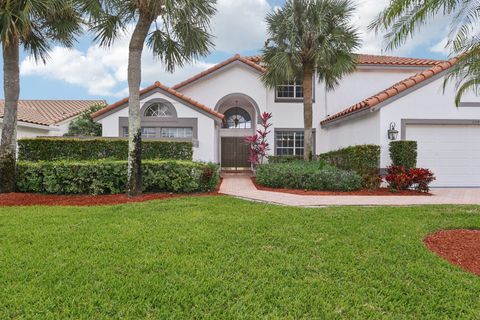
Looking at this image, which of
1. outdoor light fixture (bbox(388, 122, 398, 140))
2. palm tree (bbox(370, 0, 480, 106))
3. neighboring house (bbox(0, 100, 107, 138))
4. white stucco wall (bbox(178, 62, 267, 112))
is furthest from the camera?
neighboring house (bbox(0, 100, 107, 138))

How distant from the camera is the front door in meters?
20.7

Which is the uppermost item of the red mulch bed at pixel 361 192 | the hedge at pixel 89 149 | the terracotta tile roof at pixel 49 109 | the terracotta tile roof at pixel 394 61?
the terracotta tile roof at pixel 394 61

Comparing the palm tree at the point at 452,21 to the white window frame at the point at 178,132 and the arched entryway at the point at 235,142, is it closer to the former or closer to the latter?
the white window frame at the point at 178,132

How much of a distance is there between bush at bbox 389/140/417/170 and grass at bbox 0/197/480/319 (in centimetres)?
537

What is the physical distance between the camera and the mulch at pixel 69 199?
8.71 meters

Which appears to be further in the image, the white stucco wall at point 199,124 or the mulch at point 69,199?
the white stucco wall at point 199,124

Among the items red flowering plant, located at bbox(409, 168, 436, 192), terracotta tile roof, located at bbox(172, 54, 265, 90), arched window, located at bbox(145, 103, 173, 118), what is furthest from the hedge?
red flowering plant, located at bbox(409, 168, 436, 192)

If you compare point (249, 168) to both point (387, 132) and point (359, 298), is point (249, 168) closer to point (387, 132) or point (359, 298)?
point (387, 132)

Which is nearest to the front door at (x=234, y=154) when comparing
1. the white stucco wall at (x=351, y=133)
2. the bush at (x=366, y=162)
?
the white stucco wall at (x=351, y=133)

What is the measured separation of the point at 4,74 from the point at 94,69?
381 inches

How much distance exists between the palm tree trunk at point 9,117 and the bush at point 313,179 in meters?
8.94

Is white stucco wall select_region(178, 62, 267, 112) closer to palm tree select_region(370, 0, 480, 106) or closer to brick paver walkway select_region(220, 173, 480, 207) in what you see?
brick paver walkway select_region(220, 173, 480, 207)

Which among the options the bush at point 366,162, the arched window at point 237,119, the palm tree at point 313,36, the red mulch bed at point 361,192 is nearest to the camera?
the red mulch bed at point 361,192

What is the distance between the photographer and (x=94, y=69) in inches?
754
